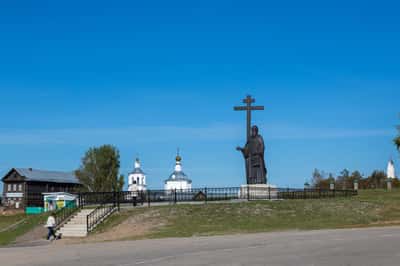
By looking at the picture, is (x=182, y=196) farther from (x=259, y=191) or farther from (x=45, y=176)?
(x=45, y=176)

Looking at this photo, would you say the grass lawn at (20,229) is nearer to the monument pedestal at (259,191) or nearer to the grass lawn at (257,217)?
the grass lawn at (257,217)

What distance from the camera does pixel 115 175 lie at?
75.8m

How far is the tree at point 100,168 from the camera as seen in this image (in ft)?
248

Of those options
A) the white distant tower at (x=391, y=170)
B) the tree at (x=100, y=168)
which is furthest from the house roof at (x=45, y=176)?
the white distant tower at (x=391, y=170)

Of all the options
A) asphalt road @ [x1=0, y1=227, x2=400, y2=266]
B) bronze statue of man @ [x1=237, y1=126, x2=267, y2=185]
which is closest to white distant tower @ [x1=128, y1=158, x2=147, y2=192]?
bronze statue of man @ [x1=237, y1=126, x2=267, y2=185]

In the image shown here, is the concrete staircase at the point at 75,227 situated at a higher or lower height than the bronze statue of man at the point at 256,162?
lower

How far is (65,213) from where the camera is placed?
102 feet

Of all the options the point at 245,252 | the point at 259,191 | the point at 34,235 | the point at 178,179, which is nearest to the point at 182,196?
the point at 259,191

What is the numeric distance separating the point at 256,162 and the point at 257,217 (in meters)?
9.11

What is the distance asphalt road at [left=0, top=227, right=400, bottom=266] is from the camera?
1391 cm

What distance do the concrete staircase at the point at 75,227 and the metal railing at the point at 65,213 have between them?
36 cm

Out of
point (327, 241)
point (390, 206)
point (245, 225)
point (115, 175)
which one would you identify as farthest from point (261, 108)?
point (115, 175)

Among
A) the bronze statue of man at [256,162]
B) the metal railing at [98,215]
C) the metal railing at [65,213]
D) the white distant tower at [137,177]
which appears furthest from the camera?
the white distant tower at [137,177]

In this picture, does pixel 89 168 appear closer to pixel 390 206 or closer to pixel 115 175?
pixel 115 175
